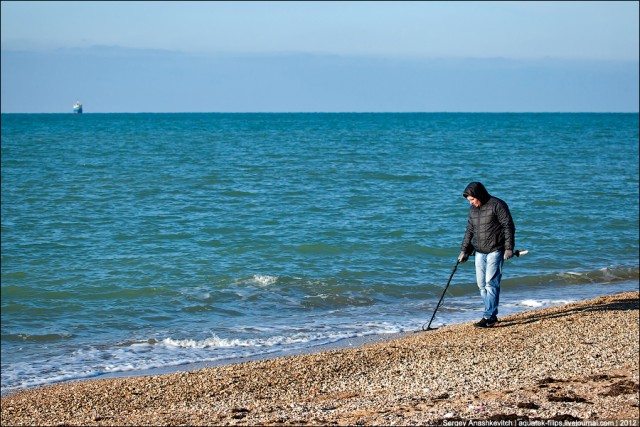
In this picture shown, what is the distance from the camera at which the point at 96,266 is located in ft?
57.2

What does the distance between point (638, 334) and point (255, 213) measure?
51.8 ft

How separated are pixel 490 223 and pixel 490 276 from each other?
740 millimetres

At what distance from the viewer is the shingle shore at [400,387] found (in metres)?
7.13

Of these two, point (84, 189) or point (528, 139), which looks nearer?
point (84, 189)

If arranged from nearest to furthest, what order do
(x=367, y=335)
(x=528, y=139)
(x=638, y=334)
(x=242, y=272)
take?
(x=638, y=334) → (x=367, y=335) → (x=242, y=272) → (x=528, y=139)

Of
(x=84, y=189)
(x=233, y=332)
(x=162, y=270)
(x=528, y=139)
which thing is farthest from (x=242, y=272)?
(x=528, y=139)

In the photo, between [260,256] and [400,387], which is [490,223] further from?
[260,256]

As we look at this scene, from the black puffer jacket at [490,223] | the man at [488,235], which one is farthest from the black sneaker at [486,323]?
the black puffer jacket at [490,223]

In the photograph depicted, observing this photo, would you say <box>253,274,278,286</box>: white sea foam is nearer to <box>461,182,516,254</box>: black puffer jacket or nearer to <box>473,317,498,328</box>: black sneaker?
<box>473,317,498,328</box>: black sneaker

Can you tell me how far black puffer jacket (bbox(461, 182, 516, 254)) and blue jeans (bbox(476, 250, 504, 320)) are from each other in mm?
97

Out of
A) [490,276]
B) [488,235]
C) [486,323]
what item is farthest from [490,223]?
[486,323]

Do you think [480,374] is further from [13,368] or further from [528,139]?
[528,139]

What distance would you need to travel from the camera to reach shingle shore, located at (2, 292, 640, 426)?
7.13 meters

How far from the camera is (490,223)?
431 inches
